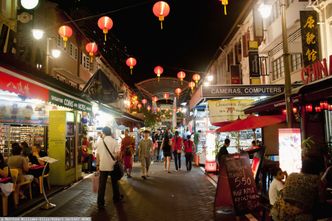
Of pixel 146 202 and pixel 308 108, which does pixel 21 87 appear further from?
pixel 308 108

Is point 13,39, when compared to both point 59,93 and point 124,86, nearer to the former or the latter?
point 59,93

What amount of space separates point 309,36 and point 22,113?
11.7m

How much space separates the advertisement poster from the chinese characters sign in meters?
5.48

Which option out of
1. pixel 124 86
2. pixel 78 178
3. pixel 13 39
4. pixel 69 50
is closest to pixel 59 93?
pixel 13 39

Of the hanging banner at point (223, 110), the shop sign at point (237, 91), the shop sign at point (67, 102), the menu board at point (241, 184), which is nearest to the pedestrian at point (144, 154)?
the shop sign at point (67, 102)

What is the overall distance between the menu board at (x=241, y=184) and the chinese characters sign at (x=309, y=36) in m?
6.87

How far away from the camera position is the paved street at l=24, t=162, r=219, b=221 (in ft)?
26.1

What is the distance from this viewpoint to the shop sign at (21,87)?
21.7 feet

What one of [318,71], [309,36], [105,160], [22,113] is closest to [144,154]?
[22,113]

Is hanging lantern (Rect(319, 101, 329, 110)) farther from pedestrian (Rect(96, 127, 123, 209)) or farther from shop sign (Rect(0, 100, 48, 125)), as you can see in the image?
shop sign (Rect(0, 100, 48, 125))

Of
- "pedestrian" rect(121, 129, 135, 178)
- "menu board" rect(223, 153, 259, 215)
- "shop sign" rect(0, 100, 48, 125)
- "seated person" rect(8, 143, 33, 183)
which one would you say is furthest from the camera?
"pedestrian" rect(121, 129, 135, 178)

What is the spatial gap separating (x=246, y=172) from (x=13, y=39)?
25.3 feet

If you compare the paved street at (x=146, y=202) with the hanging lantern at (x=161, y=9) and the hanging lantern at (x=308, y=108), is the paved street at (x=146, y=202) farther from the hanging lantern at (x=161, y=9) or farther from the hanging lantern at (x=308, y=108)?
the hanging lantern at (x=161, y=9)

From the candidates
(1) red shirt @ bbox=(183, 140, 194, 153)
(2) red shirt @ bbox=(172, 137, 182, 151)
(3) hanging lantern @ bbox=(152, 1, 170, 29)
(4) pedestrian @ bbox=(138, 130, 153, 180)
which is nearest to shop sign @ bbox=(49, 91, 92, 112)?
(4) pedestrian @ bbox=(138, 130, 153, 180)
